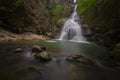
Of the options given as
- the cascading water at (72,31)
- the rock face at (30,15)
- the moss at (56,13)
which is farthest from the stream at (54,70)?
the moss at (56,13)

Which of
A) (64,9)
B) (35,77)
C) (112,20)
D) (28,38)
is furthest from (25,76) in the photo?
(64,9)

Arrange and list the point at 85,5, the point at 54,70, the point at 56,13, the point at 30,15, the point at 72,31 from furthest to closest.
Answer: the point at 56,13
the point at 85,5
the point at 72,31
the point at 30,15
the point at 54,70

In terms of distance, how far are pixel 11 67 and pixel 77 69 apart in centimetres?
434

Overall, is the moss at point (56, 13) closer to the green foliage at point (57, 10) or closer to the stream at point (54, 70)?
the green foliage at point (57, 10)

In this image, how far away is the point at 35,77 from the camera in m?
9.09

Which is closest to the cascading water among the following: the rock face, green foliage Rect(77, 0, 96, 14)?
green foliage Rect(77, 0, 96, 14)

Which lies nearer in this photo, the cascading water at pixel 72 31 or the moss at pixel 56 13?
the cascading water at pixel 72 31

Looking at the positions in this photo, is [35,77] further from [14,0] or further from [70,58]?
[14,0]

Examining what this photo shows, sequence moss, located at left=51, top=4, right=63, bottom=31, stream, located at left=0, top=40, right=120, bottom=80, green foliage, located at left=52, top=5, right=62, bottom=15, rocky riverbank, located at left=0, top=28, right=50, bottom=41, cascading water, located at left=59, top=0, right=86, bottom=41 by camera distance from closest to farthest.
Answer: stream, located at left=0, top=40, right=120, bottom=80 < rocky riverbank, located at left=0, top=28, right=50, bottom=41 < cascading water, located at left=59, top=0, right=86, bottom=41 < moss, located at left=51, top=4, right=63, bottom=31 < green foliage, located at left=52, top=5, right=62, bottom=15

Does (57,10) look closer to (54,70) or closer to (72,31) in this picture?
(72,31)

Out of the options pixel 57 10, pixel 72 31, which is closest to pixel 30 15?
pixel 72 31

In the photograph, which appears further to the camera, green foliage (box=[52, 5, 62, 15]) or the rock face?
green foliage (box=[52, 5, 62, 15])

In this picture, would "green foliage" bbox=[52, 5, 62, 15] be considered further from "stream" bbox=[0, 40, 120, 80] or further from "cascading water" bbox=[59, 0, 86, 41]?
"stream" bbox=[0, 40, 120, 80]

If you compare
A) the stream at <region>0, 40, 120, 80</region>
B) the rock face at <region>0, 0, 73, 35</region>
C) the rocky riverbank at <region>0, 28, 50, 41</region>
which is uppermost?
the rock face at <region>0, 0, 73, 35</region>
